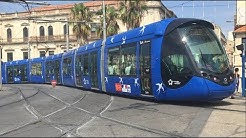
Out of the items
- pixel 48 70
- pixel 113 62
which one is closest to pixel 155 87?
pixel 113 62

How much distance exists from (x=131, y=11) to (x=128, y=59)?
3206 centimetres

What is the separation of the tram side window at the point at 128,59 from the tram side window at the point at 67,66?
13024mm

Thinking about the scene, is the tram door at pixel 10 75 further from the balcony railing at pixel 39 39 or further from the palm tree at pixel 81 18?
the balcony railing at pixel 39 39

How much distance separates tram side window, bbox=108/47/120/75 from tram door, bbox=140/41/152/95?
2.91 m

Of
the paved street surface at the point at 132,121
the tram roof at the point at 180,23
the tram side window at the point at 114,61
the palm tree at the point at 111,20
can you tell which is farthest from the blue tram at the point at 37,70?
the tram roof at the point at 180,23

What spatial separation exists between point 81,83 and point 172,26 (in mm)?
14102

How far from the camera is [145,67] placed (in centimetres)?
1775

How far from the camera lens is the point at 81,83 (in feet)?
96.9

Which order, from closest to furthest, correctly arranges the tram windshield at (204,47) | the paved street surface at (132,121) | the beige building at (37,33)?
the paved street surface at (132,121) < the tram windshield at (204,47) < the beige building at (37,33)

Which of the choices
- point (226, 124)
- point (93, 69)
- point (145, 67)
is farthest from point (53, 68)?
point (226, 124)

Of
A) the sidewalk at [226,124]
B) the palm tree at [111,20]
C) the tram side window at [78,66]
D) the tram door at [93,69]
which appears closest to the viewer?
the sidewalk at [226,124]

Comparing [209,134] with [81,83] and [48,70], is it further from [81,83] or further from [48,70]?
[48,70]

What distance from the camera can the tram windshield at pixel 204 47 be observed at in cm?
1537

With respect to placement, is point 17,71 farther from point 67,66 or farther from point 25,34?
point 25,34
